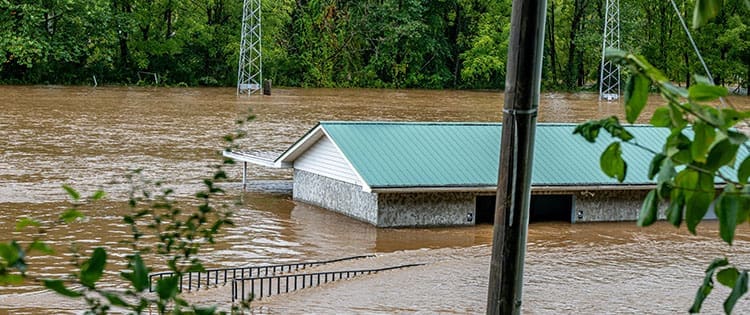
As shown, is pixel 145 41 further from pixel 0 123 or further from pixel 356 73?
pixel 0 123

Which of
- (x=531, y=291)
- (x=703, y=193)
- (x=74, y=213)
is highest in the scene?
(x=703, y=193)

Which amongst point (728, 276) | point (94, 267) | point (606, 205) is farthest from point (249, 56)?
point (728, 276)

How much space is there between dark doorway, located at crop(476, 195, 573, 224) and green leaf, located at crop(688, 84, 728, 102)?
70.3 ft

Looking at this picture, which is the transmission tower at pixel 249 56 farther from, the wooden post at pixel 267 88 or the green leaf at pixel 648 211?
the green leaf at pixel 648 211

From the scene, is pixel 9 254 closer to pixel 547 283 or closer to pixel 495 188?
pixel 547 283

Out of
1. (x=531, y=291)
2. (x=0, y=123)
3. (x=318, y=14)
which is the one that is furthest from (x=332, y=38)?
(x=531, y=291)

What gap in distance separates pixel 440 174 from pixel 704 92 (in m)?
20.2

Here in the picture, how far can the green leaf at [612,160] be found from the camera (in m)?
2.05

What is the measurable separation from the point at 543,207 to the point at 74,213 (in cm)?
2202

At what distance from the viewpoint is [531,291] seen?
15.5 metres

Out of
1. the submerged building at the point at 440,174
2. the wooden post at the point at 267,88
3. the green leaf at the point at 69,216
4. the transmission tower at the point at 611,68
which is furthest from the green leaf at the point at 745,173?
the transmission tower at the point at 611,68

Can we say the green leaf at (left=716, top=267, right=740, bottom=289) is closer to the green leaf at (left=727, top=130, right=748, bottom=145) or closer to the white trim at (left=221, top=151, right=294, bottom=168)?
the green leaf at (left=727, top=130, right=748, bottom=145)

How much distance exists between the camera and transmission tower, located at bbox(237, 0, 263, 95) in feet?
186

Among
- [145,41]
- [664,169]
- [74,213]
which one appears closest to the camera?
[664,169]
